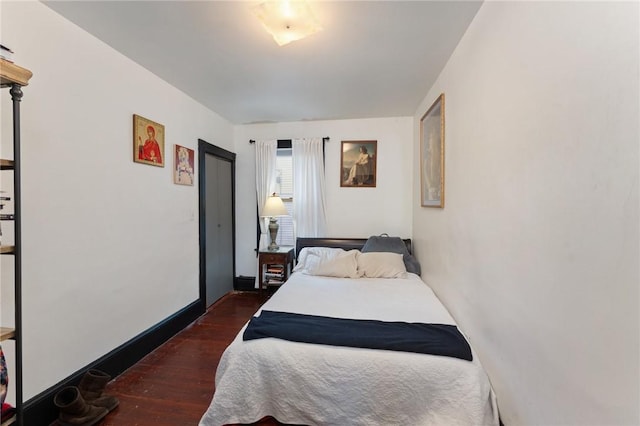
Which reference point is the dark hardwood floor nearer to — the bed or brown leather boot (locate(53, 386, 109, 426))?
brown leather boot (locate(53, 386, 109, 426))

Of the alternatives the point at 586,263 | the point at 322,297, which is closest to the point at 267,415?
the point at 322,297

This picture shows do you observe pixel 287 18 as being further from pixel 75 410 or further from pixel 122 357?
pixel 122 357

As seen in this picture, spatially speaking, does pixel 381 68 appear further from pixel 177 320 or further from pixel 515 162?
pixel 177 320

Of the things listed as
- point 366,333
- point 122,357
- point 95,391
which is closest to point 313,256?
point 366,333

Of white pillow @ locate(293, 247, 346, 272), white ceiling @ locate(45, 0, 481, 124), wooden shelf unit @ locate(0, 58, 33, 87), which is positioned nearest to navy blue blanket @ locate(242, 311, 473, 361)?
white pillow @ locate(293, 247, 346, 272)

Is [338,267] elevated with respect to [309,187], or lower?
lower

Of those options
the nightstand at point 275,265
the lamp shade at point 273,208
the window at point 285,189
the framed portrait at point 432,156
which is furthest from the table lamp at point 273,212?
the framed portrait at point 432,156

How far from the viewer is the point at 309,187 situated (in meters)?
3.80

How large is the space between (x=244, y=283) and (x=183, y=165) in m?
1.96

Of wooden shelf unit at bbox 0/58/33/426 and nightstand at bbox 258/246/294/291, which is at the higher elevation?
wooden shelf unit at bbox 0/58/33/426

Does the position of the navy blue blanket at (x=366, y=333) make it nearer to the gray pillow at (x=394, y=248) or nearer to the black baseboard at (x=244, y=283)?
the gray pillow at (x=394, y=248)

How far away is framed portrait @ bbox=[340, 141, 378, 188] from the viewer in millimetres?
3736

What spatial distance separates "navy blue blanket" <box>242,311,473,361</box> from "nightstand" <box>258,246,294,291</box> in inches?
66.7

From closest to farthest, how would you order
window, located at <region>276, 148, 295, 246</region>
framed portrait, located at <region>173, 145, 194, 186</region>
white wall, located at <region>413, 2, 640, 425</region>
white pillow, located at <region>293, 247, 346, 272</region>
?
white wall, located at <region>413, 2, 640, 425</region>
framed portrait, located at <region>173, 145, 194, 186</region>
white pillow, located at <region>293, 247, 346, 272</region>
window, located at <region>276, 148, 295, 246</region>
